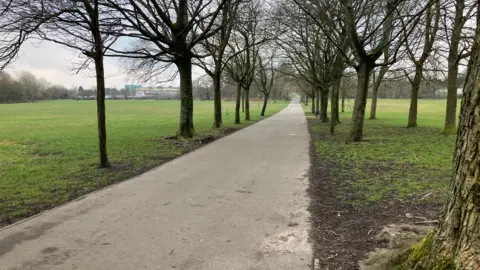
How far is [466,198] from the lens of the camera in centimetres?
246

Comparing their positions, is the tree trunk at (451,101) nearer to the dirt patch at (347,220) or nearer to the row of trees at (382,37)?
the row of trees at (382,37)

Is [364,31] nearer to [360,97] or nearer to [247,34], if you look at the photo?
[360,97]

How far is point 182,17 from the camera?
14609mm

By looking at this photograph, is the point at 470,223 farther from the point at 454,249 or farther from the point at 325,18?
the point at 325,18

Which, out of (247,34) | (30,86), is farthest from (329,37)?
(30,86)

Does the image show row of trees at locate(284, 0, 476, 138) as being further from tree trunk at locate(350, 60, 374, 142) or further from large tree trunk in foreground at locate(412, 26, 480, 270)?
large tree trunk in foreground at locate(412, 26, 480, 270)

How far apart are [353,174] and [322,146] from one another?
536cm

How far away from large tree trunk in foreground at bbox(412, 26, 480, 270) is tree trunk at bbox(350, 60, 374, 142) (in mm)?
10975

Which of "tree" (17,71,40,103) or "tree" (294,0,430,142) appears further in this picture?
"tree" (17,71,40,103)

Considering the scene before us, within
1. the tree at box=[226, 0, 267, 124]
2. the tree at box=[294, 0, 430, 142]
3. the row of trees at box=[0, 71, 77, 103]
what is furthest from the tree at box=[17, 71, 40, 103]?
the tree at box=[294, 0, 430, 142]

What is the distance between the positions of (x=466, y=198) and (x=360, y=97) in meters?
11.4

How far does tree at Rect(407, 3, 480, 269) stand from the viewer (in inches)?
94.1

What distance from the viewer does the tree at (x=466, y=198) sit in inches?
94.1

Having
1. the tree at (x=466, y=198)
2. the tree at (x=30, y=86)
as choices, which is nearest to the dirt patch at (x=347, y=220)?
the tree at (x=466, y=198)
